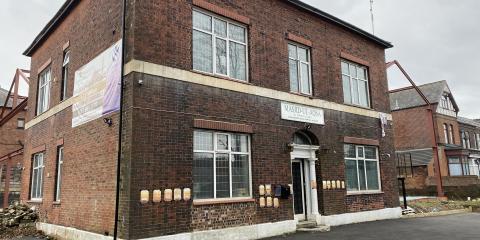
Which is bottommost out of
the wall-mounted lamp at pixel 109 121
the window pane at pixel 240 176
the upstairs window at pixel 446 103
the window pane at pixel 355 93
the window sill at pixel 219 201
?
the window sill at pixel 219 201

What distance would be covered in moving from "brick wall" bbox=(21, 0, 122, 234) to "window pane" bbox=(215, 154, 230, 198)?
9.13 ft

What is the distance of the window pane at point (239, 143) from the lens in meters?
11.2

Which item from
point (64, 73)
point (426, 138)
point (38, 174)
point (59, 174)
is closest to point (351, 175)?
point (59, 174)

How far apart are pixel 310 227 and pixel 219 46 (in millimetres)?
6550

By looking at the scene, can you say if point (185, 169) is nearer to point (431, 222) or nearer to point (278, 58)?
point (278, 58)

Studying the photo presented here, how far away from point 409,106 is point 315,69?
29488 millimetres

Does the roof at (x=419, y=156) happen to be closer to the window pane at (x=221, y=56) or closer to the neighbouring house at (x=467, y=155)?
the neighbouring house at (x=467, y=155)

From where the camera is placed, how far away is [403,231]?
1203cm

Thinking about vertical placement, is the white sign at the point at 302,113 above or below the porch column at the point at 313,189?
above

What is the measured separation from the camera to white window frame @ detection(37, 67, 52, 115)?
50.7 ft

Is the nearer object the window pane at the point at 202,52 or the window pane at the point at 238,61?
the window pane at the point at 202,52

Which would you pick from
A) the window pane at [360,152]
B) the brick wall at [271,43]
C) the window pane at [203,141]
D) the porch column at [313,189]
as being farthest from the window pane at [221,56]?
the window pane at [360,152]

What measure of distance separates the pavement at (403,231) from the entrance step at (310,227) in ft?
0.83

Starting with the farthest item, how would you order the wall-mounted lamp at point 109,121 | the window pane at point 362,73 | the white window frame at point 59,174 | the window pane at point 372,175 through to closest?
the window pane at point 362,73, the window pane at point 372,175, the white window frame at point 59,174, the wall-mounted lamp at point 109,121
